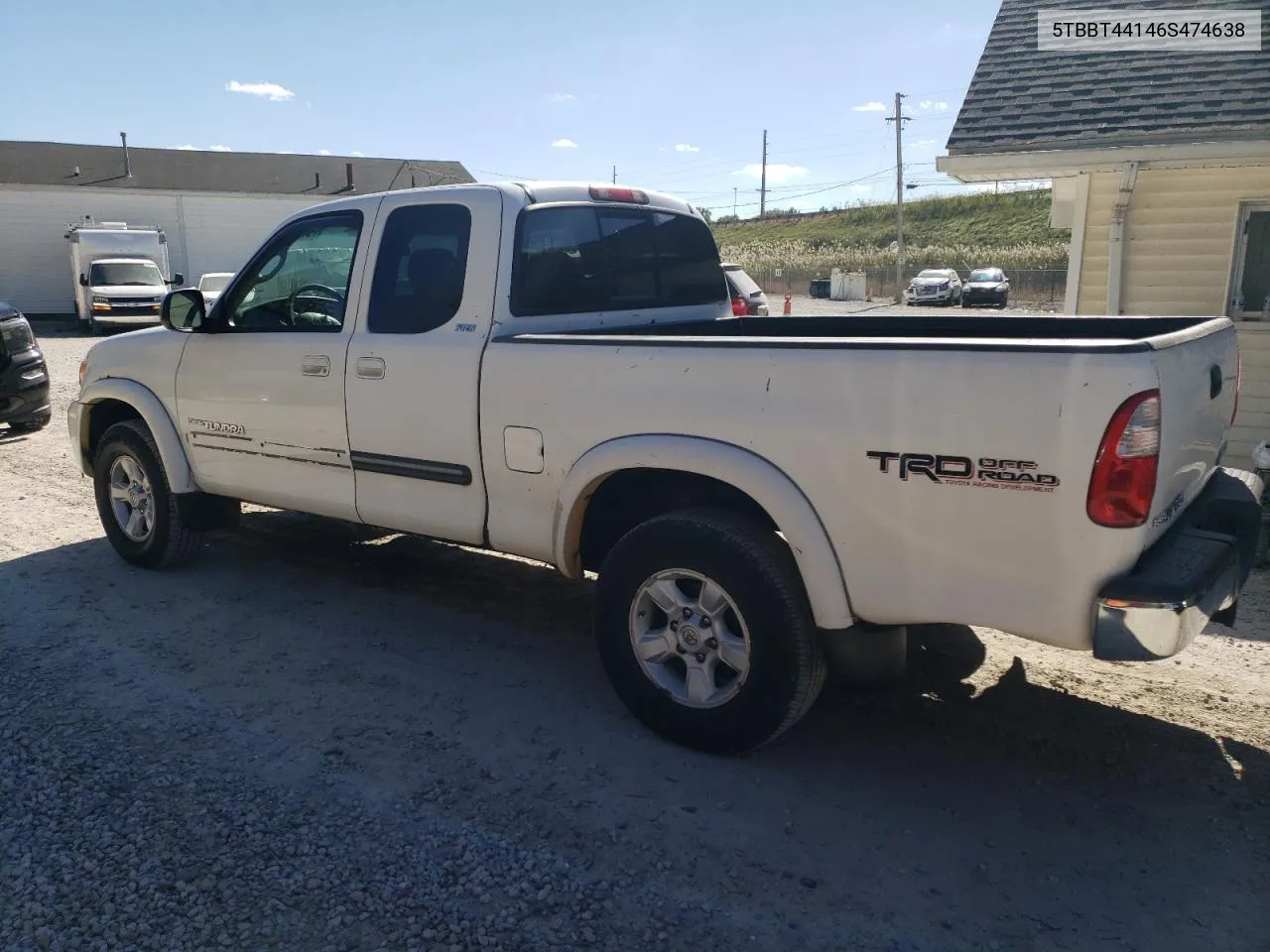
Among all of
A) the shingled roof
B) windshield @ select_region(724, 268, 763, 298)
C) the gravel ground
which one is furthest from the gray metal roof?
the gravel ground

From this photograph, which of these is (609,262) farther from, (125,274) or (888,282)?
(888,282)

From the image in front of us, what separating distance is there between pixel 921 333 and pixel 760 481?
77.8 inches

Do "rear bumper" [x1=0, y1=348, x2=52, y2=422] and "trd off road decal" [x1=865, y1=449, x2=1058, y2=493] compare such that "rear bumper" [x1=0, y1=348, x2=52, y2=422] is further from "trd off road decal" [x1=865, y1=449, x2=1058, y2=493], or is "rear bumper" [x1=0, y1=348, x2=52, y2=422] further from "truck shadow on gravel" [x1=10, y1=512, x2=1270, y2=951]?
"trd off road decal" [x1=865, y1=449, x2=1058, y2=493]

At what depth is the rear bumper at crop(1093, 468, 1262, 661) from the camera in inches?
111

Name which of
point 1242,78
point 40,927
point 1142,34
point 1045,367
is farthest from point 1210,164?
point 40,927

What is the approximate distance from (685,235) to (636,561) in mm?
2258

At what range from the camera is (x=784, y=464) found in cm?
335

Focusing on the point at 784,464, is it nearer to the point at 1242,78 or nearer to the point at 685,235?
the point at 685,235

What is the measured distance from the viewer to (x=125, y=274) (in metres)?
26.5

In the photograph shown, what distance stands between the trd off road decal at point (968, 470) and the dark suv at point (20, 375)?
31.8ft

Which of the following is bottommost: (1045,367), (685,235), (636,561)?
(636,561)

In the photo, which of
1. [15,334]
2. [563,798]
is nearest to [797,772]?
[563,798]

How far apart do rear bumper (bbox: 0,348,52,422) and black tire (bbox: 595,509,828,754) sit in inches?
344

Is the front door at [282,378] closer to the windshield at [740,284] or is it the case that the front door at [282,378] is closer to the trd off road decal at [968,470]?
the trd off road decal at [968,470]
